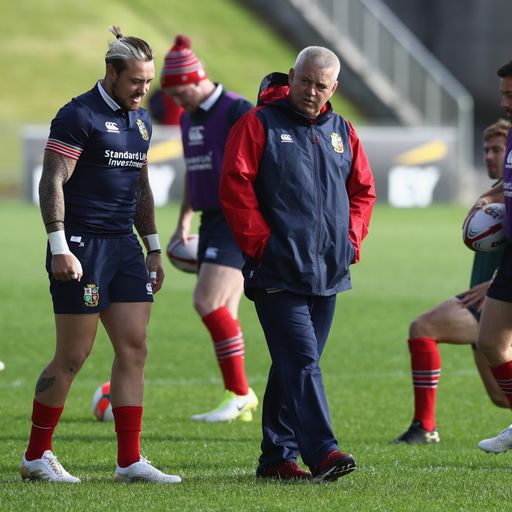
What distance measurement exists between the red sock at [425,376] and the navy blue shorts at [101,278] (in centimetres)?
220

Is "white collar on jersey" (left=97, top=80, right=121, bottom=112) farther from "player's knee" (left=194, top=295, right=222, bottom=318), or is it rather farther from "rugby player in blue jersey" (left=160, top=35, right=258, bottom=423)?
"player's knee" (left=194, top=295, right=222, bottom=318)

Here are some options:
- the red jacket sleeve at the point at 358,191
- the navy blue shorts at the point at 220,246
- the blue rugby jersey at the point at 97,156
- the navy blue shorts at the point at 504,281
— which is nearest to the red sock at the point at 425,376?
the navy blue shorts at the point at 504,281

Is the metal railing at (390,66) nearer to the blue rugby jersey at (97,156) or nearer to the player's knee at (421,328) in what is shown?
the player's knee at (421,328)

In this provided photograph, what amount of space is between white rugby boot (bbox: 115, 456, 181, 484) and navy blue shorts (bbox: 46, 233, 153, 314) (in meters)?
0.76

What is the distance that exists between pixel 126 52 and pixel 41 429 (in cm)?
186

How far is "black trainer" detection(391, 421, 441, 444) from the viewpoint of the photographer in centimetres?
830

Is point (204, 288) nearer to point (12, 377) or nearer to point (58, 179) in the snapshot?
point (12, 377)

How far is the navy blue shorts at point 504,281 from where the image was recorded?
7.10 meters

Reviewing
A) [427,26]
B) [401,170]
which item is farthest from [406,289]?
[427,26]

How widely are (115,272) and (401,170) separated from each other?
25473 millimetres

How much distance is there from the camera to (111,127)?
21.8 ft

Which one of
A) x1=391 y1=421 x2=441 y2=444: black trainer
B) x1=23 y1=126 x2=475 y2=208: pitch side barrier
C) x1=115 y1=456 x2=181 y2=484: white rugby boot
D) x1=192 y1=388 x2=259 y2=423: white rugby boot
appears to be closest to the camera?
x1=115 y1=456 x2=181 y2=484: white rugby boot

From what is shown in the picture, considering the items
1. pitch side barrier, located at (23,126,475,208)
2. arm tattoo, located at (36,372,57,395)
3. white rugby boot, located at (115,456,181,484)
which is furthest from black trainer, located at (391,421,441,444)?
pitch side barrier, located at (23,126,475,208)

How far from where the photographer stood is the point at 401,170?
3180cm
